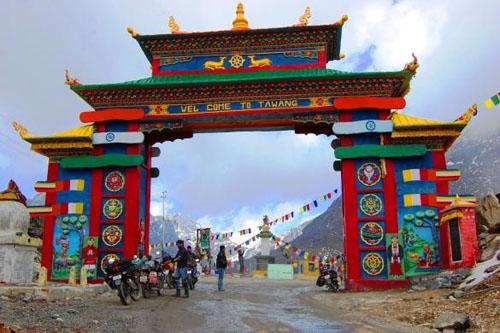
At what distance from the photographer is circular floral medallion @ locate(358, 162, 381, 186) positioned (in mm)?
18688

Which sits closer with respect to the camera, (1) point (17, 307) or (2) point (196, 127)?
(1) point (17, 307)

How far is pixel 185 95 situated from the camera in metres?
19.8

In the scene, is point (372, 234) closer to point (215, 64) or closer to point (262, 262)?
point (215, 64)

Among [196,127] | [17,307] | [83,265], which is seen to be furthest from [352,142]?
[17,307]

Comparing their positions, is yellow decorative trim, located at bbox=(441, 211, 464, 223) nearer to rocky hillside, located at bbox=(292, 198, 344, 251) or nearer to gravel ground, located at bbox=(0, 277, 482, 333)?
gravel ground, located at bbox=(0, 277, 482, 333)

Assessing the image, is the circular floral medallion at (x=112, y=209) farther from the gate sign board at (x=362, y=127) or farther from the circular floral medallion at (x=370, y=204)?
the circular floral medallion at (x=370, y=204)

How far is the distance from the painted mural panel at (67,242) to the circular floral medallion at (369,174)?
35.0 feet

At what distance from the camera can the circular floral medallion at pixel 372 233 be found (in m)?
18.2

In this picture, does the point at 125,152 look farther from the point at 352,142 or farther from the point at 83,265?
the point at 352,142

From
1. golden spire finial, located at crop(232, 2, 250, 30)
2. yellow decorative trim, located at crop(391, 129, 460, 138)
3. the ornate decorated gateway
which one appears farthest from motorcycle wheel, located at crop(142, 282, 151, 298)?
golden spire finial, located at crop(232, 2, 250, 30)

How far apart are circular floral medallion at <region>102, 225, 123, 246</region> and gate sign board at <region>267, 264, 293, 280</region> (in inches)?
633

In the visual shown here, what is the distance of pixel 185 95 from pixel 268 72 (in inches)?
137

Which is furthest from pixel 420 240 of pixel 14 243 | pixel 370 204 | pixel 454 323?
pixel 14 243

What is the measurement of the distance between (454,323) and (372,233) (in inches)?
365
